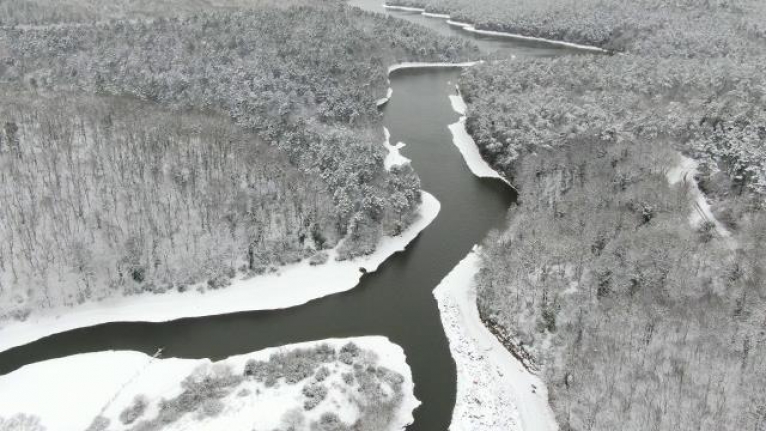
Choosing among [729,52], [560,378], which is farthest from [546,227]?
[729,52]

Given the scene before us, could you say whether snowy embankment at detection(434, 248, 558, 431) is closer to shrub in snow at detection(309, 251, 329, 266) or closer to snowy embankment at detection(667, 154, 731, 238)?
shrub in snow at detection(309, 251, 329, 266)

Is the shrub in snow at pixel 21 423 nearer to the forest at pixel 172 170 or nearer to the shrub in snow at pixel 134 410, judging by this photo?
the shrub in snow at pixel 134 410

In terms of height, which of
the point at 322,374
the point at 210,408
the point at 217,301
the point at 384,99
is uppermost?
the point at 384,99

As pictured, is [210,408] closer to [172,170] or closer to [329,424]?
[329,424]

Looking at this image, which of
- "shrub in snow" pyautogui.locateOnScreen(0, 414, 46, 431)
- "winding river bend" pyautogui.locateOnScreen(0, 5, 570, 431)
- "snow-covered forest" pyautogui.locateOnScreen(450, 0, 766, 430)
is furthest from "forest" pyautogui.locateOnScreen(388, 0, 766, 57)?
"shrub in snow" pyautogui.locateOnScreen(0, 414, 46, 431)

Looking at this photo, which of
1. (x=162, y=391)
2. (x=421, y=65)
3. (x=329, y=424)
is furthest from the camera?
(x=421, y=65)

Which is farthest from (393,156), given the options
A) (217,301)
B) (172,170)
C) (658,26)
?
(658,26)
